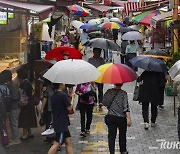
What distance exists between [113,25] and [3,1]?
38.9 feet

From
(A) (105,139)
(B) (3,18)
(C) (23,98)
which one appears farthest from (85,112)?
(B) (3,18)

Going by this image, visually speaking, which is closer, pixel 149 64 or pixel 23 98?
pixel 23 98

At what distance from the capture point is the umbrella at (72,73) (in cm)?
754

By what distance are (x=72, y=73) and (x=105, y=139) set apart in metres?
2.47

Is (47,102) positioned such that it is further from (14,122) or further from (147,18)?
(147,18)

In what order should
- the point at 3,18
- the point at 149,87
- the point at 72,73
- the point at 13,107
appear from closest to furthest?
the point at 72,73 → the point at 13,107 → the point at 149,87 → the point at 3,18

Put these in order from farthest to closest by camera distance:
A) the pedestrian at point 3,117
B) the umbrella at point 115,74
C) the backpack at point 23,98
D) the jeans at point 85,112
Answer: the jeans at point 85,112, the backpack at point 23,98, the pedestrian at point 3,117, the umbrella at point 115,74

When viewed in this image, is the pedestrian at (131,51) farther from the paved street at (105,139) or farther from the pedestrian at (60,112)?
the pedestrian at (60,112)

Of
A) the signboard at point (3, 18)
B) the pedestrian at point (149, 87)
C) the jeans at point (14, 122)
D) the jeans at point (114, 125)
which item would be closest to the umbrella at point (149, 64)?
the pedestrian at point (149, 87)

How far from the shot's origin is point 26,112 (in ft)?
31.1

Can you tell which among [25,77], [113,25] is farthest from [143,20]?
[25,77]

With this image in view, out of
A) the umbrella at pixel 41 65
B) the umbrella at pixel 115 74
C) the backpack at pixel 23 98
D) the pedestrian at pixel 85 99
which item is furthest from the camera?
the umbrella at pixel 41 65

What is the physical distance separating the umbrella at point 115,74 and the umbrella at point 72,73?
13 centimetres

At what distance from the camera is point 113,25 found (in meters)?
20.2
